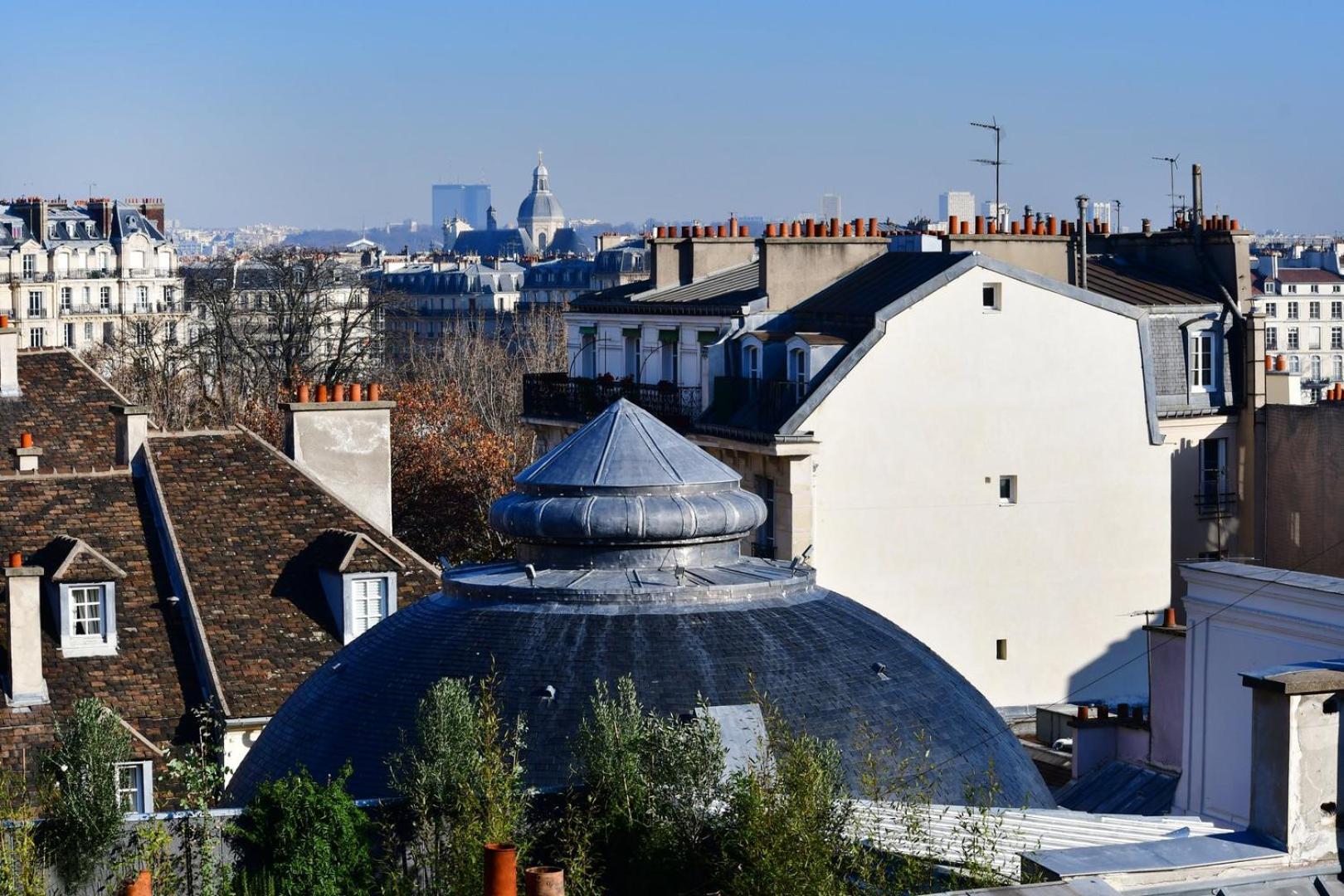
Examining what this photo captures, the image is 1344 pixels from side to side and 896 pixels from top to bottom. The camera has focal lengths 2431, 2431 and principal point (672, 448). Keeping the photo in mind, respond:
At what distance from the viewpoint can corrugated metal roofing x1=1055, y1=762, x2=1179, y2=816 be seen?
28.6m

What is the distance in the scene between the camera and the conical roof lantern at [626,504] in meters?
22.4

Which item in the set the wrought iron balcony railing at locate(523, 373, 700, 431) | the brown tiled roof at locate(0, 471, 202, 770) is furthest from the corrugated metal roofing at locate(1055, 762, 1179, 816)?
the wrought iron balcony railing at locate(523, 373, 700, 431)

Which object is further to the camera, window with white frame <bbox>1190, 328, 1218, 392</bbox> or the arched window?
window with white frame <bbox>1190, 328, 1218, 392</bbox>

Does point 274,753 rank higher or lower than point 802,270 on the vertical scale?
lower

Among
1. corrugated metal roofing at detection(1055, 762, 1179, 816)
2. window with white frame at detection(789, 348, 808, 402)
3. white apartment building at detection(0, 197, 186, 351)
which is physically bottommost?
corrugated metal roofing at detection(1055, 762, 1179, 816)

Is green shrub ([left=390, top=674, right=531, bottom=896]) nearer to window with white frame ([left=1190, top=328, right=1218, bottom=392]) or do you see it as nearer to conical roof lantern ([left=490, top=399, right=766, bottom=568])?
conical roof lantern ([left=490, top=399, right=766, bottom=568])

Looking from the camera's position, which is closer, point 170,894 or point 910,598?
point 170,894

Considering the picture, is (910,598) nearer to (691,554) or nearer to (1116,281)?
(1116,281)

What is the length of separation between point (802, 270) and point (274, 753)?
31.0 metres

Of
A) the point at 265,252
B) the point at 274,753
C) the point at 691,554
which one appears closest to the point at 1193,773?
the point at 691,554

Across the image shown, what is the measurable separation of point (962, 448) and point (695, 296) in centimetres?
918

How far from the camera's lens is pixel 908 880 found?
53.6ft

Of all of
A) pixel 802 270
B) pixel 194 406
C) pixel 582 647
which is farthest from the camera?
pixel 194 406

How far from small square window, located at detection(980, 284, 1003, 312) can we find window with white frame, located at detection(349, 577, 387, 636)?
16302 mm
